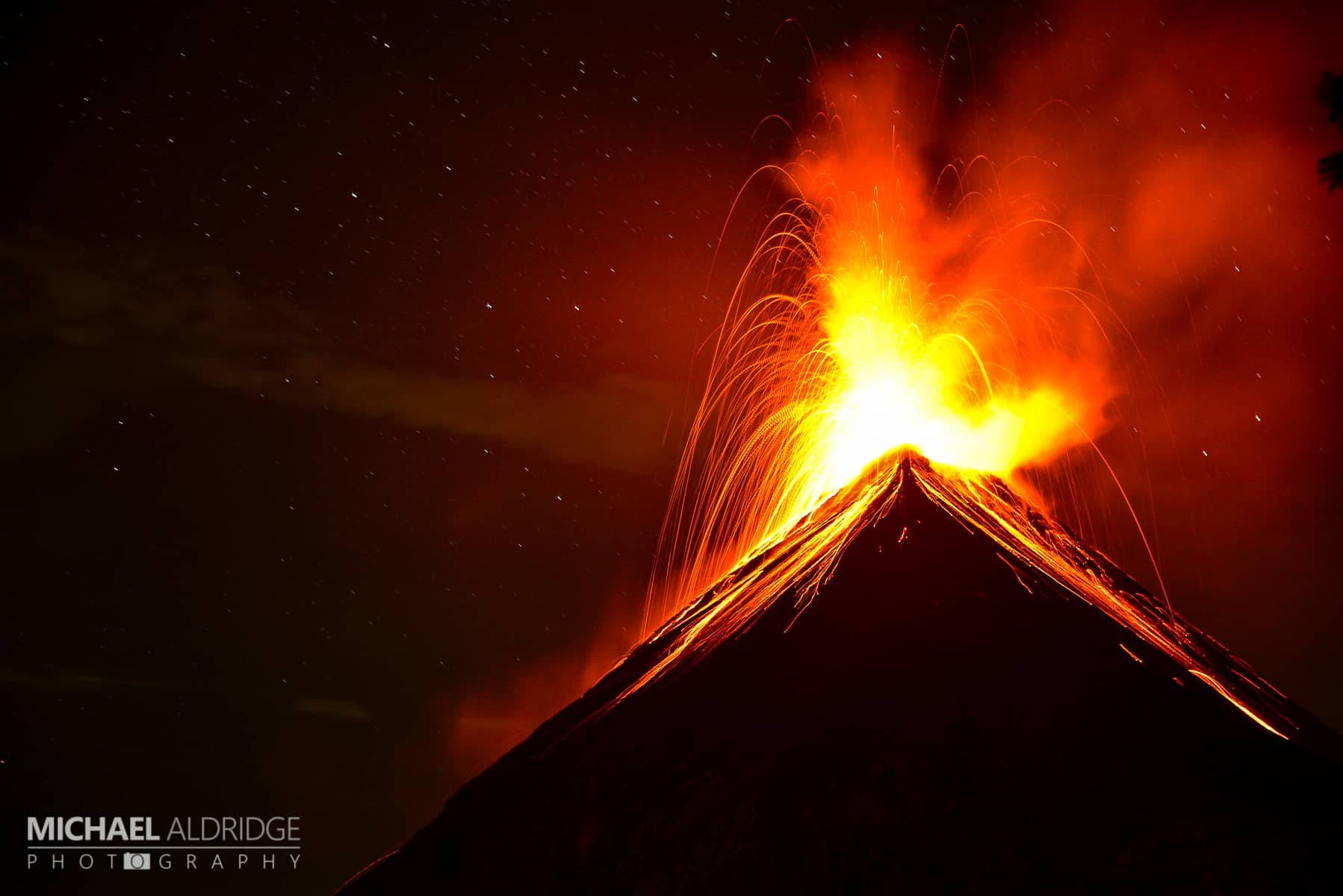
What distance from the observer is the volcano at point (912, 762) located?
1509cm

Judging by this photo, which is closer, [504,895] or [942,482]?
[504,895]

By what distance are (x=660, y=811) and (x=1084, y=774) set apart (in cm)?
701

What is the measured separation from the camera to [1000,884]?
14633 millimetres

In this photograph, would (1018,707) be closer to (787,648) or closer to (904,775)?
(904,775)

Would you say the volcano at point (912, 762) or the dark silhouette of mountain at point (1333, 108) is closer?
the dark silhouette of mountain at point (1333, 108)

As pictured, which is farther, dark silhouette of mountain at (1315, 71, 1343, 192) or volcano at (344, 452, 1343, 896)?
volcano at (344, 452, 1343, 896)

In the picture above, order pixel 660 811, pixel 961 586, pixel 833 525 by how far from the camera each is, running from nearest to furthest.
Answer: pixel 660 811, pixel 961 586, pixel 833 525

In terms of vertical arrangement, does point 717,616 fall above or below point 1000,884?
above

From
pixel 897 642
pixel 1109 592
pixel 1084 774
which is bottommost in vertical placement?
pixel 1084 774

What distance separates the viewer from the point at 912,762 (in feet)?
56.2

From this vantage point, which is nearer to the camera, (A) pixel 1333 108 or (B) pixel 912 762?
(A) pixel 1333 108

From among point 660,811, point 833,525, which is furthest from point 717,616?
point 660,811

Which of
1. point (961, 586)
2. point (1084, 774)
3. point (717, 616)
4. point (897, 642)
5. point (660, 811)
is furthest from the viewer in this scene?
point (717, 616)

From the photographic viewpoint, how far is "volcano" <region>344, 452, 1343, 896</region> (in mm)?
15086
